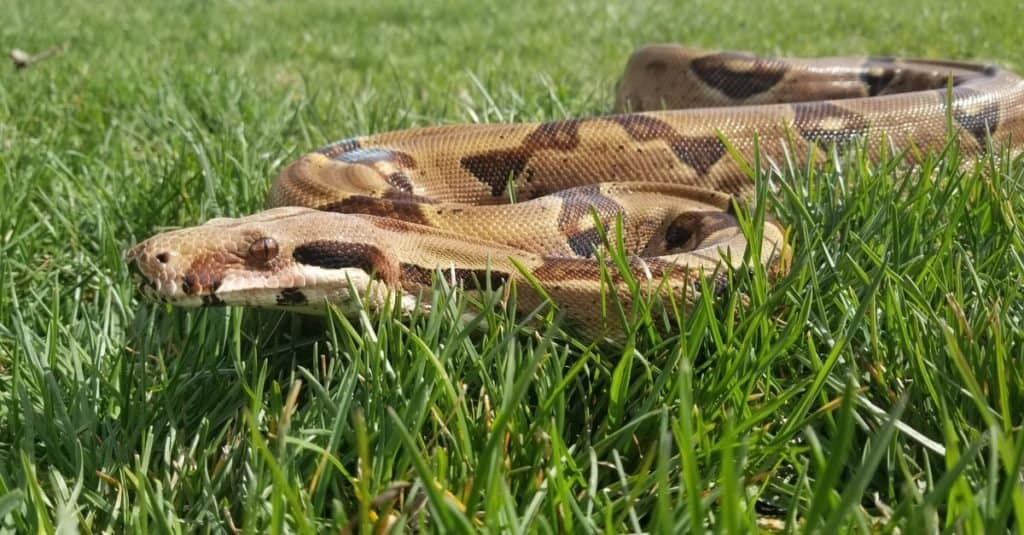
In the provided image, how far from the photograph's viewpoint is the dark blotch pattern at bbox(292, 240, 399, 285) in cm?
292

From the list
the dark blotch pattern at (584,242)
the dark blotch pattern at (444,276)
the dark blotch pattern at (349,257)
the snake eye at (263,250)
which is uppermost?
the snake eye at (263,250)

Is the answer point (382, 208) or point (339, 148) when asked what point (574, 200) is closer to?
point (382, 208)

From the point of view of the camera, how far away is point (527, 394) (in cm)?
241

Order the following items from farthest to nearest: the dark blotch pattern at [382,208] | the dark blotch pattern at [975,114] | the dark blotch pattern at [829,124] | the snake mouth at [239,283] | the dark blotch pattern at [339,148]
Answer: the dark blotch pattern at [975,114] < the dark blotch pattern at [829,124] < the dark blotch pattern at [339,148] < the dark blotch pattern at [382,208] < the snake mouth at [239,283]

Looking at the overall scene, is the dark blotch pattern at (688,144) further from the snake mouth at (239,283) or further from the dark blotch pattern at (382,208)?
the snake mouth at (239,283)

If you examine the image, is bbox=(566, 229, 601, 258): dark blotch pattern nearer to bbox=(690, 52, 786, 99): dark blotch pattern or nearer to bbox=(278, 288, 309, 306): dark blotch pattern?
bbox=(278, 288, 309, 306): dark blotch pattern

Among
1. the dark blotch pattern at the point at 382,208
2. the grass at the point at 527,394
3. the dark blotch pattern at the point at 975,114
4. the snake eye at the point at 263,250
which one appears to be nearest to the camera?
the grass at the point at 527,394

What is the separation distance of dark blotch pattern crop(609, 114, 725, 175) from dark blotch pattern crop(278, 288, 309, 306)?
2089 mm

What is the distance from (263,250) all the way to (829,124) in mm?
2935

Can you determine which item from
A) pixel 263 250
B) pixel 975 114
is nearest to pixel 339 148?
pixel 263 250

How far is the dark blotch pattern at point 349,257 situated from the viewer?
2.92 m

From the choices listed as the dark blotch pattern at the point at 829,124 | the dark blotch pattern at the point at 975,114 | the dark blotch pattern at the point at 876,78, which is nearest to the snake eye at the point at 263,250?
the dark blotch pattern at the point at 829,124

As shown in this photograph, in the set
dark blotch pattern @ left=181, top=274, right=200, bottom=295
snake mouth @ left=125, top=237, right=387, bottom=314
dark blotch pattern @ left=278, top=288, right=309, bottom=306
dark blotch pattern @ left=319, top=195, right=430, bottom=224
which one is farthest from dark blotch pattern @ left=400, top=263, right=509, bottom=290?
dark blotch pattern @ left=181, top=274, right=200, bottom=295

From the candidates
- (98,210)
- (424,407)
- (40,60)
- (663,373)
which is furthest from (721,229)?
(40,60)
